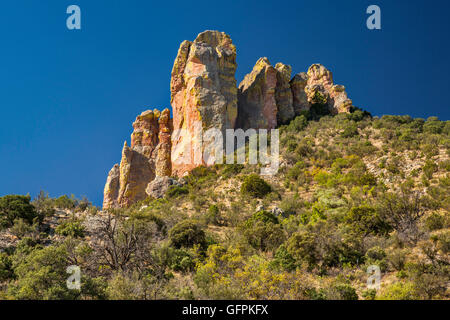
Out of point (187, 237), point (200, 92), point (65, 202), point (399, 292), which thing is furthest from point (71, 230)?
point (200, 92)

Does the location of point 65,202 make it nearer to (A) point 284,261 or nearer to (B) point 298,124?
(A) point 284,261

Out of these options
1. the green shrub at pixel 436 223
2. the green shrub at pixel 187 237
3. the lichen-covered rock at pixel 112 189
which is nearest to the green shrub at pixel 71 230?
the green shrub at pixel 187 237

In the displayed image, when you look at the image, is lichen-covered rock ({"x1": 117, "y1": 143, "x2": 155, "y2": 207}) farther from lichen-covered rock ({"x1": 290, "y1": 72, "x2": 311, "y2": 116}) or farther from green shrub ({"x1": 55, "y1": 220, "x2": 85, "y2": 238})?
lichen-covered rock ({"x1": 290, "y1": 72, "x2": 311, "y2": 116})

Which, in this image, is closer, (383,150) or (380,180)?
(380,180)

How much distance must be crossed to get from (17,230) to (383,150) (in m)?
27.1

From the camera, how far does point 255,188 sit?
26562mm

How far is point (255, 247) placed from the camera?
16.6 metres

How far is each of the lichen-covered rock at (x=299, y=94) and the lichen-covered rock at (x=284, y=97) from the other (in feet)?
3.55

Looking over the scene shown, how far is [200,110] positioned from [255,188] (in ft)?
40.8

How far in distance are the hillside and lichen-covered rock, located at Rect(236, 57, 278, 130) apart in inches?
309

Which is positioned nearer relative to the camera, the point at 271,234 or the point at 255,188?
the point at 271,234

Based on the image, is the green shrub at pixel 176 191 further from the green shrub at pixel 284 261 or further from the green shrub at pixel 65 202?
the green shrub at pixel 284 261
